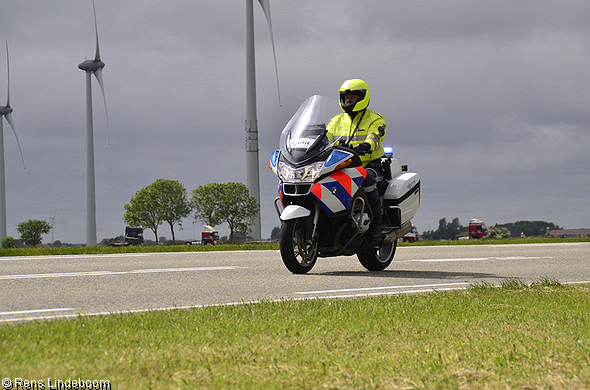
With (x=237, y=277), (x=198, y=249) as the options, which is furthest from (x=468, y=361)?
(x=198, y=249)

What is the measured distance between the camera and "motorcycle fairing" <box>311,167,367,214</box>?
766 cm

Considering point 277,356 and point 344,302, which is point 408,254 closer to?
point 344,302

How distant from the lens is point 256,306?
16.5ft

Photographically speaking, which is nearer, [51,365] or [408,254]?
[51,365]

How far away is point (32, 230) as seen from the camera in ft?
282

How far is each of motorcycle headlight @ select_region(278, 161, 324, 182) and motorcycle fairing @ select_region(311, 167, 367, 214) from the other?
0.12 m

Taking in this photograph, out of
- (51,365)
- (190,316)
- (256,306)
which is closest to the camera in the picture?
Answer: (51,365)

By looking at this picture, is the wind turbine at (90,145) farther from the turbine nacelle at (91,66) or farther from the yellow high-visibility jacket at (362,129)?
the yellow high-visibility jacket at (362,129)

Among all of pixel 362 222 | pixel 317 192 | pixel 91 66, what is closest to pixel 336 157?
pixel 317 192

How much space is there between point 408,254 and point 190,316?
912 centimetres

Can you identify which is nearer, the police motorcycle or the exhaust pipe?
the police motorcycle

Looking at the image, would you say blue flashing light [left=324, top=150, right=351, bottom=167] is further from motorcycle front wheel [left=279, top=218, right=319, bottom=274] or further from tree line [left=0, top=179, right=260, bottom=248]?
tree line [left=0, top=179, right=260, bottom=248]

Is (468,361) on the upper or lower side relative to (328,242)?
lower

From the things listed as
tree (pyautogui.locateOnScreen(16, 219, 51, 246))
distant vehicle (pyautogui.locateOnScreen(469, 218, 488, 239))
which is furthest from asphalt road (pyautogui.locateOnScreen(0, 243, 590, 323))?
tree (pyautogui.locateOnScreen(16, 219, 51, 246))
